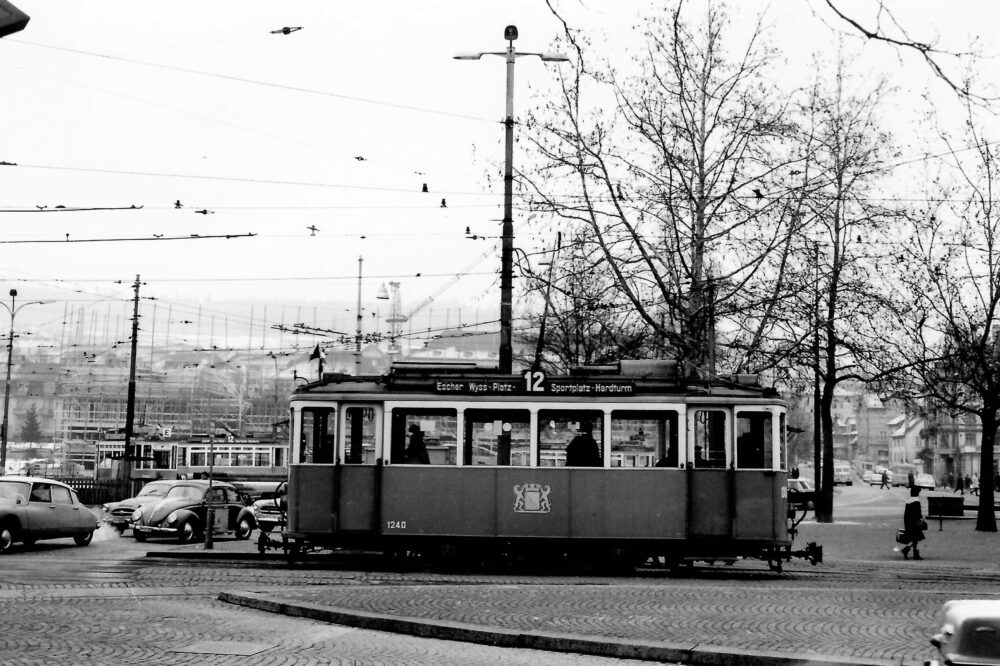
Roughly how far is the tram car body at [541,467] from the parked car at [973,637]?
526 inches

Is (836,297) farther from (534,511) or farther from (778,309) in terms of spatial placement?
(534,511)

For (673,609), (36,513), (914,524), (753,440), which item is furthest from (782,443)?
(36,513)

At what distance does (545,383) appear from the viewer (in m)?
18.9

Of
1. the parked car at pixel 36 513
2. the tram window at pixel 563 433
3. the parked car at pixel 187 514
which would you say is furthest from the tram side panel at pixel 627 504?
the parked car at pixel 36 513

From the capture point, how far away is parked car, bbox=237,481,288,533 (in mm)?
21062

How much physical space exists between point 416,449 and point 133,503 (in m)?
13.8

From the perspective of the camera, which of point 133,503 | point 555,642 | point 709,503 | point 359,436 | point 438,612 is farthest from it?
point 133,503

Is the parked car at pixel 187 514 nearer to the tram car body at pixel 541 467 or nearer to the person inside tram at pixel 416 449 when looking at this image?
the tram car body at pixel 541 467

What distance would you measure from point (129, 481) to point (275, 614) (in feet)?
113

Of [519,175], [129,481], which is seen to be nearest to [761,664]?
[519,175]

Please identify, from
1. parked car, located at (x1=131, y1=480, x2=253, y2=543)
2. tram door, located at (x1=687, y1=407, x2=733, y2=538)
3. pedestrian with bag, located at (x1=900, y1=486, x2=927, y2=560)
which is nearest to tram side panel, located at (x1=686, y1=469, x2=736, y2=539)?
tram door, located at (x1=687, y1=407, x2=733, y2=538)

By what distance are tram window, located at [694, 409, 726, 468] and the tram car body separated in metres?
0.02

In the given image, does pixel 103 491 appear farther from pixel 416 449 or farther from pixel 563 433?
pixel 563 433

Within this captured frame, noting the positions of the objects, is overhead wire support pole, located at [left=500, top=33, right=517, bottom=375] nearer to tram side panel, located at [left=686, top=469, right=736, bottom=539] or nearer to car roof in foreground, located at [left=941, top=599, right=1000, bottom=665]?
tram side panel, located at [left=686, top=469, right=736, bottom=539]
